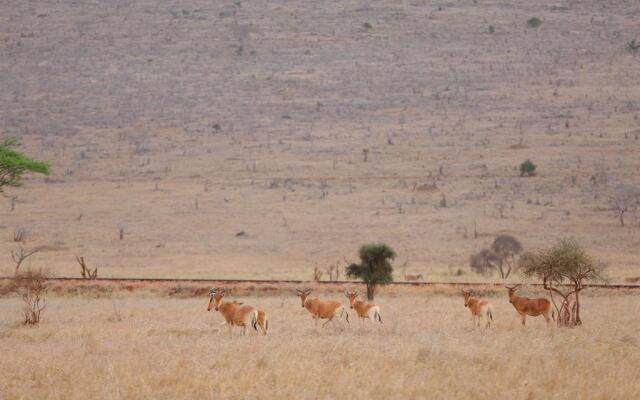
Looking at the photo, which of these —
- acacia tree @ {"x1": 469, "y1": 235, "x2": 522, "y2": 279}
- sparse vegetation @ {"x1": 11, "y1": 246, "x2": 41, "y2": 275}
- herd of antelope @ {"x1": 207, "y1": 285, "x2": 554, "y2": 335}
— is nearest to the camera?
herd of antelope @ {"x1": 207, "y1": 285, "x2": 554, "y2": 335}

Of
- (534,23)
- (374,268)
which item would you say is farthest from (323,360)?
(534,23)

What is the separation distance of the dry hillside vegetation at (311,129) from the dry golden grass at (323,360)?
74.0 feet

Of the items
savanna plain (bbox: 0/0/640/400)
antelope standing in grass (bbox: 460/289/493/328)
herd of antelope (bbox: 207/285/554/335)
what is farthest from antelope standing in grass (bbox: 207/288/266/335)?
antelope standing in grass (bbox: 460/289/493/328)

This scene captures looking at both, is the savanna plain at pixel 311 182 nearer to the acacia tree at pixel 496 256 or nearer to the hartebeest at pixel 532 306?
the hartebeest at pixel 532 306

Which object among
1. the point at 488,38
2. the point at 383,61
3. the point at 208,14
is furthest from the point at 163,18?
the point at 488,38

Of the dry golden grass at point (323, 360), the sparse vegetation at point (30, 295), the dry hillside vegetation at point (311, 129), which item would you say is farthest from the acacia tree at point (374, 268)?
the sparse vegetation at point (30, 295)

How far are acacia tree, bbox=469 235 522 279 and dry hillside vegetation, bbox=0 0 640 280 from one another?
6.93 ft

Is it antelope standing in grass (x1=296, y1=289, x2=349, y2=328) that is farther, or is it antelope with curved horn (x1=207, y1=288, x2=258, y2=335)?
antelope standing in grass (x1=296, y1=289, x2=349, y2=328)

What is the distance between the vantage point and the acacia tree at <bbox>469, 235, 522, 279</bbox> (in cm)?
4825

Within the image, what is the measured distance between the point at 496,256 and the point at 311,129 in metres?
42.4

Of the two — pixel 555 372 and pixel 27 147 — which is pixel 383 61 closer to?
pixel 27 147

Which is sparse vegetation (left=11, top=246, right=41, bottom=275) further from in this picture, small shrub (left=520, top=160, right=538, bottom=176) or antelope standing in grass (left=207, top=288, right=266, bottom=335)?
small shrub (left=520, top=160, right=538, bottom=176)

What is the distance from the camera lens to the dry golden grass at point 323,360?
12.8m

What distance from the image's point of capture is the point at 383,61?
360 ft
